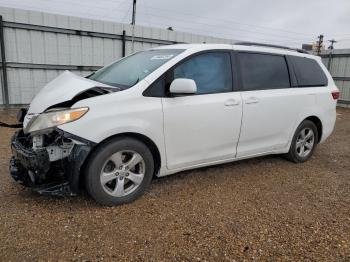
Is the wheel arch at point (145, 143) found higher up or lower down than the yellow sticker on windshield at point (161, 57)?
lower down

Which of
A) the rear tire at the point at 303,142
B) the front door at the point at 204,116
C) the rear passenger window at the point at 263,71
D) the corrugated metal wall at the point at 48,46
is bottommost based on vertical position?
the rear tire at the point at 303,142

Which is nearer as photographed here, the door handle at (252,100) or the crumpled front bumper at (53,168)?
the crumpled front bumper at (53,168)

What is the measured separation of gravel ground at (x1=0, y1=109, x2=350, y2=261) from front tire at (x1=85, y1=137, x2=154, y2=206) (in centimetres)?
13

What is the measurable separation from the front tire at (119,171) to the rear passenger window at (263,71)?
1683 mm

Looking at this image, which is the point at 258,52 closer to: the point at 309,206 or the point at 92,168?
the point at 309,206

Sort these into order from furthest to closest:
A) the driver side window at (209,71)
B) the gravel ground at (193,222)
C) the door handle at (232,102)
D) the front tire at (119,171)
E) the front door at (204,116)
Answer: the door handle at (232,102) → the driver side window at (209,71) → the front door at (204,116) → the front tire at (119,171) → the gravel ground at (193,222)

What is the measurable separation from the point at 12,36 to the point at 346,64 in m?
12.1

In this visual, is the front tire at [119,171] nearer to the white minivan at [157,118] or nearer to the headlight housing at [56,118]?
the white minivan at [157,118]

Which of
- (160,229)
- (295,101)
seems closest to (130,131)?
(160,229)

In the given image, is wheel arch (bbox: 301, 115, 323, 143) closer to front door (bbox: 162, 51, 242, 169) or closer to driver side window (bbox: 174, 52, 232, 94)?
front door (bbox: 162, 51, 242, 169)

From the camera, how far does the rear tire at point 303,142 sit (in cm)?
496

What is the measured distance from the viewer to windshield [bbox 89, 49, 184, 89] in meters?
3.64

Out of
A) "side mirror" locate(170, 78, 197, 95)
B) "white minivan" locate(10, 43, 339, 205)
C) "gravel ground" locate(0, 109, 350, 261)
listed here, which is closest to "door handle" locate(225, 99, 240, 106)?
"white minivan" locate(10, 43, 339, 205)

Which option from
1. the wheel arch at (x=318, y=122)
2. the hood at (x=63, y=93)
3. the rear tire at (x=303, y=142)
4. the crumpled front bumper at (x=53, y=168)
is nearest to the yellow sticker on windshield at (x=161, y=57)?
the hood at (x=63, y=93)
